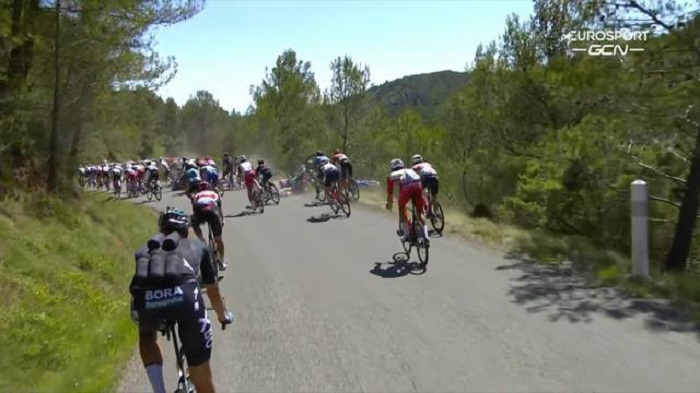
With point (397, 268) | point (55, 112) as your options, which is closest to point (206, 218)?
point (397, 268)

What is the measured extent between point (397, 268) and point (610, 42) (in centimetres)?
542

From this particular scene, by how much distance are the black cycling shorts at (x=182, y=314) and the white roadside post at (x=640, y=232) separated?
274 inches

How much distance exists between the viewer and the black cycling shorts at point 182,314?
460cm

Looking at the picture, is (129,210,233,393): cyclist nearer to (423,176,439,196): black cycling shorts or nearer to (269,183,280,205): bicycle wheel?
(423,176,439,196): black cycling shorts

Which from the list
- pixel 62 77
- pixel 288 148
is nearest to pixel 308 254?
pixel 62 77

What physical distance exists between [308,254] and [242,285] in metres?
3.04

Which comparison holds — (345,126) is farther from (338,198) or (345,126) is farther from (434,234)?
(434,234)

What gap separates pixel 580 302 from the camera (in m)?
8.31

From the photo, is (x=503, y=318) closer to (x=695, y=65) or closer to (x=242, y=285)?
(x=242, y=285)

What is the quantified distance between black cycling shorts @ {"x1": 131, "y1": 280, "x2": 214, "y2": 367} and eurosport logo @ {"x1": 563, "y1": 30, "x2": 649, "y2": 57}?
9138mm

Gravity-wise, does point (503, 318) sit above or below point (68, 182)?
below

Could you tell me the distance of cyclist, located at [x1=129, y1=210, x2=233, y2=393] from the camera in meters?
4.61

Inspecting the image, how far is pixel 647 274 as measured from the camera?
948 cm

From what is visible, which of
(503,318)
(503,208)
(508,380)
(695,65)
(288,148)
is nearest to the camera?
(508,380)
